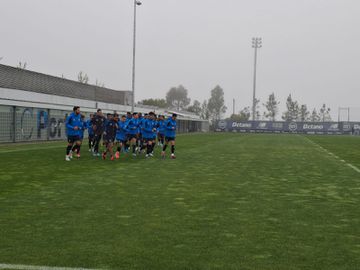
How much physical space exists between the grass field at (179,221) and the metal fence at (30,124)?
636 inches

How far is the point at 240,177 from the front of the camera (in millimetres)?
11992

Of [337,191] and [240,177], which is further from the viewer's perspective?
[240,177]

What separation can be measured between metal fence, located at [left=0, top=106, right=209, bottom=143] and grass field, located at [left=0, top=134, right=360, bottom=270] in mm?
16144

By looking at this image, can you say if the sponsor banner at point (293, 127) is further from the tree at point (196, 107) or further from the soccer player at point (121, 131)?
the soccer player at point (121, 131)

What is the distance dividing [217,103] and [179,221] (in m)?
151

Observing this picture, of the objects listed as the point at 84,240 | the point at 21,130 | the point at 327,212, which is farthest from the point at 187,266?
the point at 21,130

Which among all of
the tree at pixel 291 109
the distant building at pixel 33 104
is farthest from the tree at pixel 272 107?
the distant building at pixel 33 104

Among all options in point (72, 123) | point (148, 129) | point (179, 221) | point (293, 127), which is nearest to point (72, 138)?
point (72, 123)

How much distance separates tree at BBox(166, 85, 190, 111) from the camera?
17212cm

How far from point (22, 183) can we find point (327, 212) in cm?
665

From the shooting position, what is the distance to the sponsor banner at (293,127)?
8144 cm

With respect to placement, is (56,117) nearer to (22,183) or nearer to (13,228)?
(22,183)

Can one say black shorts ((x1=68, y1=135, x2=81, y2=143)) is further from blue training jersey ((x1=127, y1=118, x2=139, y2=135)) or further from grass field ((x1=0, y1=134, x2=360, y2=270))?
grass field ((x1=0, y1=134, x2=360, y2=270))

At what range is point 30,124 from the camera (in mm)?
29562
